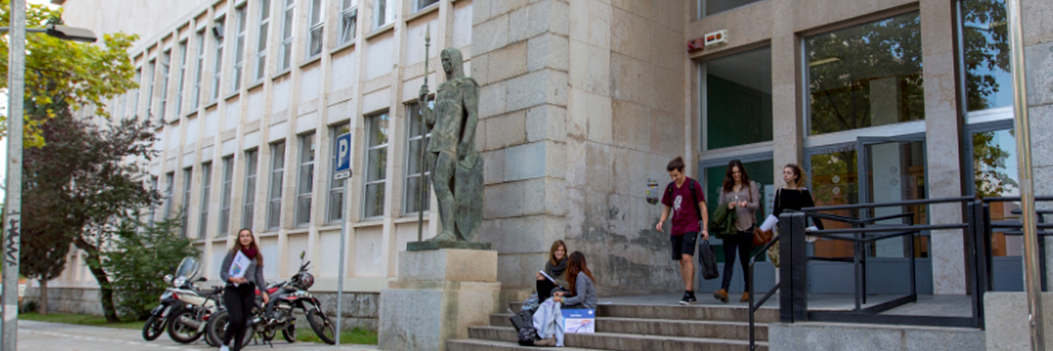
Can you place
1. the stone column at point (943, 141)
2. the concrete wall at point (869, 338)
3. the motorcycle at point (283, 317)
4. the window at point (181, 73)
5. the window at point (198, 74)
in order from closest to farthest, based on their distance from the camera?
the concrete wall at point (869, 338), the stone column at point (943, 141), the motorcycle at point (283, 317), the window at point (198, 74), the window at point (181, 73)

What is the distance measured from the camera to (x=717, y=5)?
1419 cm

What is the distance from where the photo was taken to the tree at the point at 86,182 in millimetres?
22562

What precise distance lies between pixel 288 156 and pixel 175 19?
925cm

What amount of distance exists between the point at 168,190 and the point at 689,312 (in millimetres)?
19172

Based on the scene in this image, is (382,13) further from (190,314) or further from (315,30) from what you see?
(190,314)

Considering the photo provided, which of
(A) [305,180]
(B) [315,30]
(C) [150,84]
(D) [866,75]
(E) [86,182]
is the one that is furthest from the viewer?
(C) [150,84]

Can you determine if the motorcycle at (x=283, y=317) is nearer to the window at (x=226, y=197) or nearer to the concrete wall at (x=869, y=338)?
the concrete wall at (x=869, y=338)

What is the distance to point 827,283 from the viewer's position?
12367 mm

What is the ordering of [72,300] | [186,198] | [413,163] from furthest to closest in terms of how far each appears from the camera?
1. [72,300]
2. [186,198]
3. [413,163]

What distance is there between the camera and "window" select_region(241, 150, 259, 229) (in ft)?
68.0

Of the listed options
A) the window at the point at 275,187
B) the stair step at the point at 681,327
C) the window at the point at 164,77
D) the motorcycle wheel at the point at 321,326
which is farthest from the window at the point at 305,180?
the stair step at the point at 681,327

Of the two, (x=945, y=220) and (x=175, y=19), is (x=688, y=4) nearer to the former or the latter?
(x=945, y=220)

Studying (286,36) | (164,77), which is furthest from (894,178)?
(164,77)

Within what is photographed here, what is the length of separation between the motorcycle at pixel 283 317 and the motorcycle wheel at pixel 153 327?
2.23m
